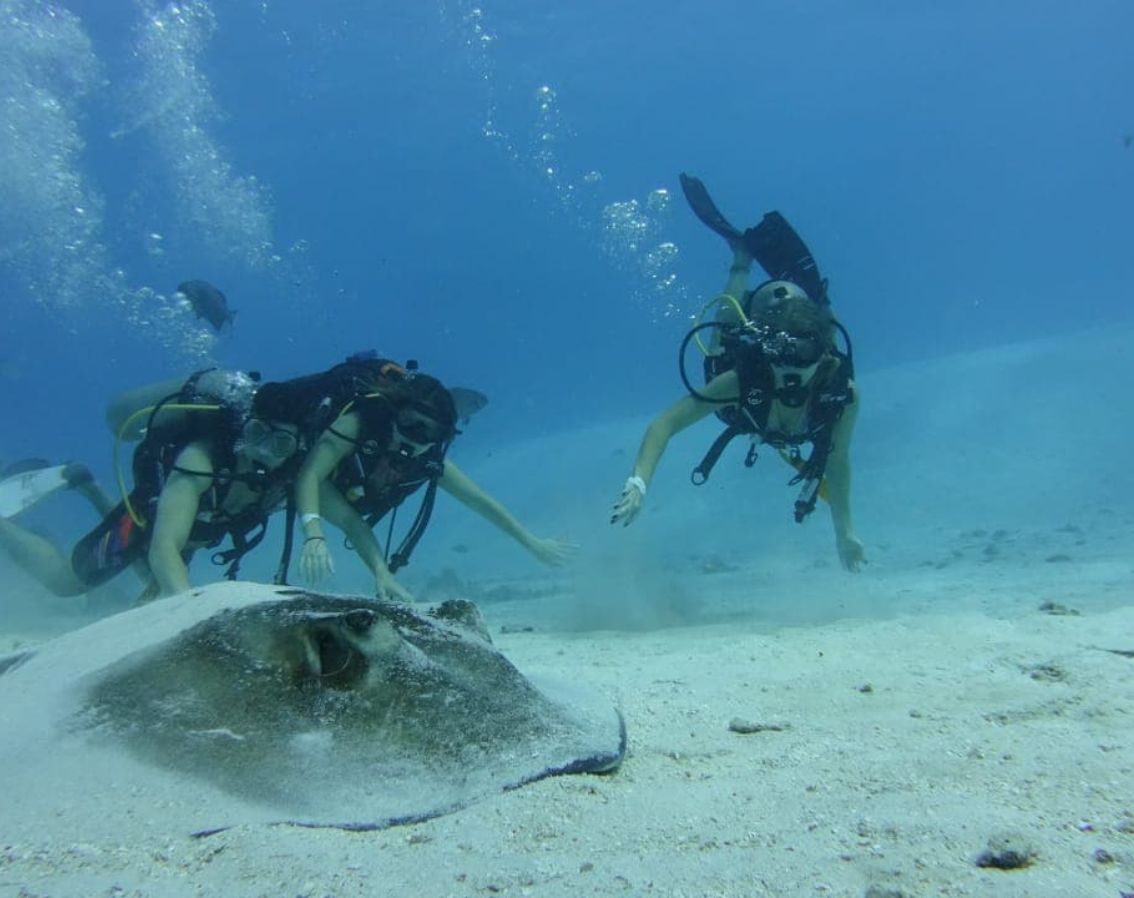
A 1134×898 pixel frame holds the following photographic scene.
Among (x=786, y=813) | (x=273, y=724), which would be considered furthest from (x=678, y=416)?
(x=273, y=724)

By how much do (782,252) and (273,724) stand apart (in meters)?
9.22

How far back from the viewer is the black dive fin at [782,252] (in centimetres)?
941

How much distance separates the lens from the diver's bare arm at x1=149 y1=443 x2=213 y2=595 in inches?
220

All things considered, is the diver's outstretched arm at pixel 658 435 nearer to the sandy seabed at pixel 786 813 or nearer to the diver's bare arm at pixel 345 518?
the sandy seabed at pixel 786 813

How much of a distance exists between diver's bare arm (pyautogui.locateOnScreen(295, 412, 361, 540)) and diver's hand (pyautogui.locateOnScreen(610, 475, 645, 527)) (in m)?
2.79

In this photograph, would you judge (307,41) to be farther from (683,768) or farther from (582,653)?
(683,768)

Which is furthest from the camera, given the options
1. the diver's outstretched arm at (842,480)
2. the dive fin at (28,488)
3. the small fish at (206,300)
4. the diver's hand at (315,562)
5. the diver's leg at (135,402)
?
the small fish at (206,300)

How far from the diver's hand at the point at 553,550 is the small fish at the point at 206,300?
10.2 meters

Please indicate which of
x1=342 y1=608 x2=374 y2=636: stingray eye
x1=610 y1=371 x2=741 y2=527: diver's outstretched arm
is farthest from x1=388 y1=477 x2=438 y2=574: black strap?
x1=342 y1=608 x2=374 y2=636: stingray eye

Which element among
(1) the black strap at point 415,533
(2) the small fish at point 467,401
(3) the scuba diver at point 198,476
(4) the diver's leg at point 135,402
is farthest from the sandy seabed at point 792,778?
(4) the diver's leg at point 135,402

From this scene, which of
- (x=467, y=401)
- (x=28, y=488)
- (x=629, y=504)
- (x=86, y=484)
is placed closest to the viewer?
(x=629, y=504)

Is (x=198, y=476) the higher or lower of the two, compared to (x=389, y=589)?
higher

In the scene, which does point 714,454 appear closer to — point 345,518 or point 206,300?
point 345,518

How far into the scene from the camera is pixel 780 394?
6781 mm
